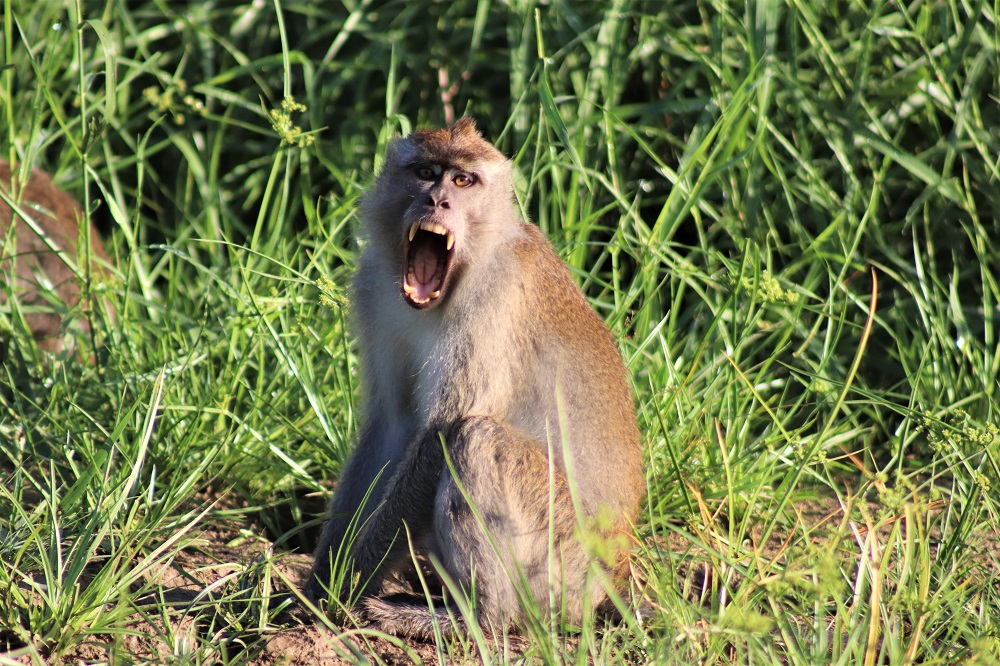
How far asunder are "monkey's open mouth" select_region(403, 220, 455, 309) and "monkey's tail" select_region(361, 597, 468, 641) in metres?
0.84

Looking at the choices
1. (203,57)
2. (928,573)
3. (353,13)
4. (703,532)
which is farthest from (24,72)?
(928,573)

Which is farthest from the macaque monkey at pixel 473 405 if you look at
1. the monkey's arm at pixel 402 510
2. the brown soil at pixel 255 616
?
the brown soil at pixel 255 616

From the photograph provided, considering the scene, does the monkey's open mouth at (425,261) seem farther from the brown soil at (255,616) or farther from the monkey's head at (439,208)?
the brown soil at (255,616)

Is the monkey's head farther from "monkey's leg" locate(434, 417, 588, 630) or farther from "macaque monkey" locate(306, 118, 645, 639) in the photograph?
"monkey's leg" locate(434, 417, 588, 630)

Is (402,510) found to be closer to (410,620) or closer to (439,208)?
(410,620)

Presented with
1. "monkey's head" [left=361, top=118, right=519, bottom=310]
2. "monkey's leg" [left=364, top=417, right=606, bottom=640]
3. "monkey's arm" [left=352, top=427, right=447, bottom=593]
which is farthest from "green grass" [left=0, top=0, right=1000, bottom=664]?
"monkey's head" [left=361, top=118, right=519, bottom=310]

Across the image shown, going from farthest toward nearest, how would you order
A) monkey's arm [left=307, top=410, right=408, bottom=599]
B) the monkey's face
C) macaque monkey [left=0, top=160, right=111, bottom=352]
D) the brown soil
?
macaque monkey [left=0, top=160, right=111, bottom=352], monkey's arm [left=307, top=410, right=408, bottom=599], the monkey's face, the brown soil

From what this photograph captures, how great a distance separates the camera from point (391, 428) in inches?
137

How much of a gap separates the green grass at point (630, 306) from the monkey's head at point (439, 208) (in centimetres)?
40

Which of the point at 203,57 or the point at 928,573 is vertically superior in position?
the point at 203,57

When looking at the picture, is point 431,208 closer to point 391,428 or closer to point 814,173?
point 391,428

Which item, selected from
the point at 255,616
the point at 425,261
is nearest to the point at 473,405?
the point at 425,261

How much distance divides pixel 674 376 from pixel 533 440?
82 centimetres

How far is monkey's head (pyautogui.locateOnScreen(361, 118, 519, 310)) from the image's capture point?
325 cm
